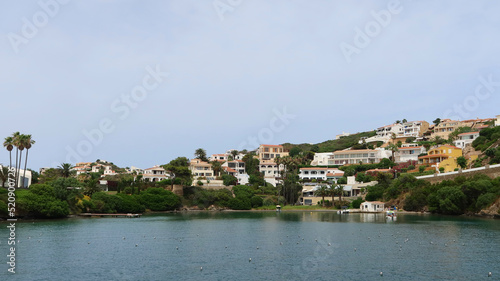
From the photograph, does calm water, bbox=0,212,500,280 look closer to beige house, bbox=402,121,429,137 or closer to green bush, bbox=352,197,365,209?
green bush, bbox=352,197,365,209

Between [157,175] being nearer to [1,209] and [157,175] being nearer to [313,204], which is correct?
[313,204]

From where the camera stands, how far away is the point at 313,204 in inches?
4222

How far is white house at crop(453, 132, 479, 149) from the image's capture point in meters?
121

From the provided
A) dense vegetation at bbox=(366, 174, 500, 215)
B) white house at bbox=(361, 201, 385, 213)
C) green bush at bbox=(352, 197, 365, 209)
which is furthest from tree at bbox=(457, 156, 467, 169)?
green bush at bbox=(352, 197, 365, 209)

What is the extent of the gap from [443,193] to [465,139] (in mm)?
51657

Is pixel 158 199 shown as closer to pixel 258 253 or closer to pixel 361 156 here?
pixel 361 156

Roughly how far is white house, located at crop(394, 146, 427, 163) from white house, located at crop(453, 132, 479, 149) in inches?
346

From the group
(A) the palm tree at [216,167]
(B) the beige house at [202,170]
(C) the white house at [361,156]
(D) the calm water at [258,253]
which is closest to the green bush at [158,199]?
(B) the beige house at [202,170]

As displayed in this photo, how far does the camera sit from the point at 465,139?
123m

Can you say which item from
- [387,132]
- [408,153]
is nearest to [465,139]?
[408,153]

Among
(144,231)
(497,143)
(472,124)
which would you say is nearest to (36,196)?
(144,231)

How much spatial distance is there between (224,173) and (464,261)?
96192 mm

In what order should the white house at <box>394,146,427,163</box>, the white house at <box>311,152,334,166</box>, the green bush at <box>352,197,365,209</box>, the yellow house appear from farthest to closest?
the white house at <box>311,152,334,166</box>
the white house at <box>394,146,427,163</box>
the yellow house
the green bush at <box>352,197,365,209</box>

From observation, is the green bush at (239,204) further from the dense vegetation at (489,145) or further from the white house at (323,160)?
the dense vegetation at (489,145)
